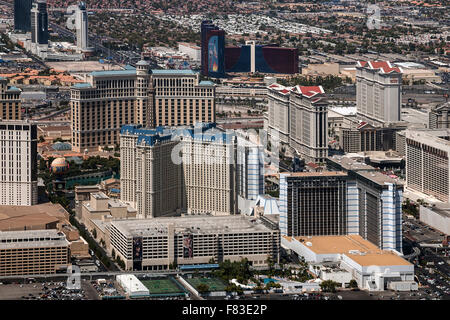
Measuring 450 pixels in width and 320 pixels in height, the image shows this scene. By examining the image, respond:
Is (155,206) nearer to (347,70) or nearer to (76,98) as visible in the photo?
(76,98)

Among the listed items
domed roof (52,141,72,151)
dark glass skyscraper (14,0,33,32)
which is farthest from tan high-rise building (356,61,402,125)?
dark glass skyscraper (14,0,33,32)

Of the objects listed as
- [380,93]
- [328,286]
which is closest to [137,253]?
[328,286]

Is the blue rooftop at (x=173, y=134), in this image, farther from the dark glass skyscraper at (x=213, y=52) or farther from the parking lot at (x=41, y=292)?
the dark glass skyscraper at (x=213, y=52)

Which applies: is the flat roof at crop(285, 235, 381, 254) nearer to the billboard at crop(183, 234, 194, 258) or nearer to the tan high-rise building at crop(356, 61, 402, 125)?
the billboard at crop(183, 234, 194, 258)

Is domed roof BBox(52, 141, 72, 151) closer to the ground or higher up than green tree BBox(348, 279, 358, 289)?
higher up

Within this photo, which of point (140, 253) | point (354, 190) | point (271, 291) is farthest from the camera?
point (354, 190)

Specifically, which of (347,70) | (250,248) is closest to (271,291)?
(250,248)

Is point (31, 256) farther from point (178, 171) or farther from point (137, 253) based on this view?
point (178, 171)

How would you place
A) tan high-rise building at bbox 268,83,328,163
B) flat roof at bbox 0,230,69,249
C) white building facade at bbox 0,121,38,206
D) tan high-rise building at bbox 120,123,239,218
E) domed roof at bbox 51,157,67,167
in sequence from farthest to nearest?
tan high-rise building at bbox 268,83,328,163 < domed roof at bbox 51,157,67,167 < white building facade at bbox 0,121,38,206 < tan high-rise building at bbox 120,123,239,218 < flat roof at bbox 0,230,69,249
